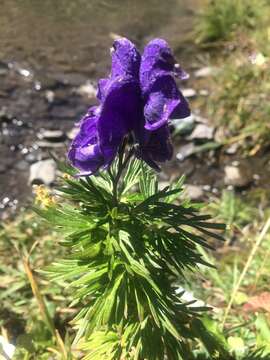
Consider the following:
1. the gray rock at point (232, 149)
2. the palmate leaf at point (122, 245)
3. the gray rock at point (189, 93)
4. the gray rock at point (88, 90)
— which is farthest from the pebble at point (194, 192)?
the palmate leaf at point (122, 245)

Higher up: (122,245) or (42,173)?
(42,173)

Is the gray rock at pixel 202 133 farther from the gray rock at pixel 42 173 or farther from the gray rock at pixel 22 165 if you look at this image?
the gray rock at pixel 22 165

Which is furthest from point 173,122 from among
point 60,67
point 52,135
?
point 60,67

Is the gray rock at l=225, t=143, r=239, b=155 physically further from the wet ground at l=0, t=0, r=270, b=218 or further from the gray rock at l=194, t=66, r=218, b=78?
the gray rock at l=194, t=66, r=218, b=78

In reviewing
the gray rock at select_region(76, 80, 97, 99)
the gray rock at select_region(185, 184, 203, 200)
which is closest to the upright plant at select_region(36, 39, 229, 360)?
the gray rock at select_region(185, 184, 203, 200)

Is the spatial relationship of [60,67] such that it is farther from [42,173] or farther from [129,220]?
[129,220]

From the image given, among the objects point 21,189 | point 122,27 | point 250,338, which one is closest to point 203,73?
point 122,27
